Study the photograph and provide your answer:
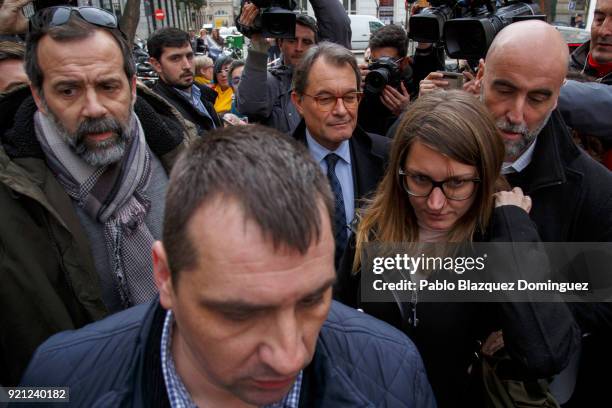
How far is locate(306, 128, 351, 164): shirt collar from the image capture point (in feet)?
8.28

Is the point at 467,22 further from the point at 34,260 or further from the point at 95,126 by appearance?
the point at 34,260

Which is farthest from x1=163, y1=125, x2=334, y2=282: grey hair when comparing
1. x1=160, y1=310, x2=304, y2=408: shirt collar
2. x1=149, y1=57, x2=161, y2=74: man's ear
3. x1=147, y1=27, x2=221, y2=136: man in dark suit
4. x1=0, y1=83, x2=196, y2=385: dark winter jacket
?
x1=149, y1=57, x2=161, y2=74: man's ear

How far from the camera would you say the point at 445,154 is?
1598mm

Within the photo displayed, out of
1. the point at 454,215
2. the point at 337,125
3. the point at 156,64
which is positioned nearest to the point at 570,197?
the point at 454,215

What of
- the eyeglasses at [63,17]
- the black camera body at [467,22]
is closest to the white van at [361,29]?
the black camera body at [467,22]

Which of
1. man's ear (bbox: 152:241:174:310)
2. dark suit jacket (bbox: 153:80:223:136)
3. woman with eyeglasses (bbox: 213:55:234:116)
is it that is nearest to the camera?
man's ear (bbox: 152:241:174:310)

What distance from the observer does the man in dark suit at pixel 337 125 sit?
2.46 metres

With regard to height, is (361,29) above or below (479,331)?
below

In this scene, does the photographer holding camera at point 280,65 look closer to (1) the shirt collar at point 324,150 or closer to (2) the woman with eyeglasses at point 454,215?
(1) the shirt collar at point 324,150

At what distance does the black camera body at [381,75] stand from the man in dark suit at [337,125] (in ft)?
1.28

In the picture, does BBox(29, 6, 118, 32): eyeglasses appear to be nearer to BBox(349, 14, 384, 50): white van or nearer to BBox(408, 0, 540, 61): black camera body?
BBox(408, 0, 540, 61): black camera body

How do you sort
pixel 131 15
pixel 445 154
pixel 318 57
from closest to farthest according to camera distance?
pixel 445 154
pixel 318 57
pixel 131 15

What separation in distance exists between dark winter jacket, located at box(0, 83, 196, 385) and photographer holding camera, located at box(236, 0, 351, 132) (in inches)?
61.7

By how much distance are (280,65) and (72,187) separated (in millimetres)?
2293
